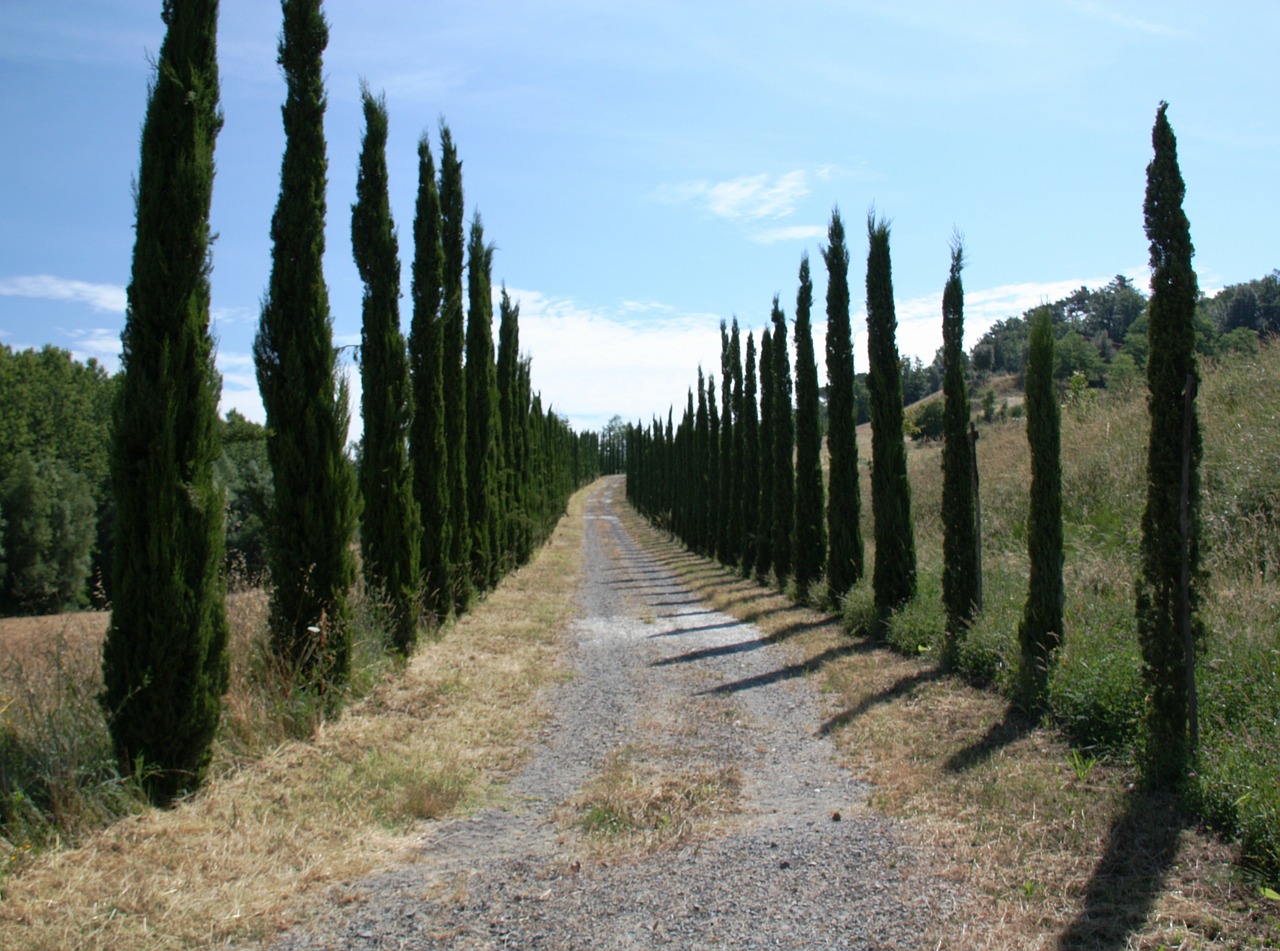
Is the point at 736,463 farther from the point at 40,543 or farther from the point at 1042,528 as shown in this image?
the point at 40,543

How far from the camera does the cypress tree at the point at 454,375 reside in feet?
45.4

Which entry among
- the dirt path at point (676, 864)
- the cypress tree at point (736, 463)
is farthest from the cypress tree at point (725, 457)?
the dirt path at point (676, 864)

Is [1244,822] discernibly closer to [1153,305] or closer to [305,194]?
[1153,305]

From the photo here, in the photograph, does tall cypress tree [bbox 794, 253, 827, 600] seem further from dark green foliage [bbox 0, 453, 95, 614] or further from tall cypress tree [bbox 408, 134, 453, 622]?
dark green foliage [bbox 0, 453, 95, 614]

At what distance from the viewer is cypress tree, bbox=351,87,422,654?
9961mm

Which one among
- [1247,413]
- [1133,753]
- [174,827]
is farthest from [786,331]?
[174,827]

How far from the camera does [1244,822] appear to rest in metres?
3.93

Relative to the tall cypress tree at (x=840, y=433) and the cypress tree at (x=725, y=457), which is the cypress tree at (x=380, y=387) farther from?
the cypress tree at (x=725, y=457)

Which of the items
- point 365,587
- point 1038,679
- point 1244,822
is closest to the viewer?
point 1244,822

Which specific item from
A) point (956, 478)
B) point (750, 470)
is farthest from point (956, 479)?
point (750, 470)

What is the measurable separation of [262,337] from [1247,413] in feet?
43.3

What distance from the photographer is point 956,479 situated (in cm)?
941

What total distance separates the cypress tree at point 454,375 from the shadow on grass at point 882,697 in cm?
747

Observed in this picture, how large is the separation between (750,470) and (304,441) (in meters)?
16.2
